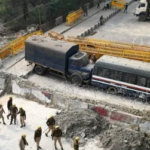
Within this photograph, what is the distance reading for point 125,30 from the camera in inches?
1163

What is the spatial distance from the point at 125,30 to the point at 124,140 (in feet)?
62.2

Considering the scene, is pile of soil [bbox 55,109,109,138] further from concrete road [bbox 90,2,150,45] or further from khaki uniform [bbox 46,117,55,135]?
concrete road [bbox 90,2,150,45]

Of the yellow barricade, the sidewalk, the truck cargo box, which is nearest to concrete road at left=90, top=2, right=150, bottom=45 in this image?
the yellow barricade

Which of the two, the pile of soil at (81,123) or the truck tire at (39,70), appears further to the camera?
the truck tire at (39,70)

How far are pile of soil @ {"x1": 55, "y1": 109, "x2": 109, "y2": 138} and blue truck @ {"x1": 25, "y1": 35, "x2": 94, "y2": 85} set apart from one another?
362 cm

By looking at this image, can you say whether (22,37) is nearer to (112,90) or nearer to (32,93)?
(32,93)

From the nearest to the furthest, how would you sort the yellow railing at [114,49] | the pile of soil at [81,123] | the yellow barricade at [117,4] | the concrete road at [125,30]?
the pile of soil at [81,123], the yellow railing at [114,49], the concrete road at [125,30], the yellow barricade at [117,4]

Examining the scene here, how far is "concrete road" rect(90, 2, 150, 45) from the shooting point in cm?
2695

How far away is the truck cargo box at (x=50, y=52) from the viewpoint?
17594 mm

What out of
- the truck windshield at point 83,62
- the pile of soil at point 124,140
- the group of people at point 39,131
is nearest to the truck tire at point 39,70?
the truck windshield at point 83,62

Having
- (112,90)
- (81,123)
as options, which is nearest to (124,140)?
(81,123)

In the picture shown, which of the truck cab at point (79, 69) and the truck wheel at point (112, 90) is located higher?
the truck cab at point (79, 69)

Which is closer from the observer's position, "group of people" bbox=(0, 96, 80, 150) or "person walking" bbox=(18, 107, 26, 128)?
"group of people" bbox=(0, 96, 80, 150)

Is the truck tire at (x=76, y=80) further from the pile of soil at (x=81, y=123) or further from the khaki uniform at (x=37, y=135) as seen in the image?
the khaki uniform at (x=37, y=135)
